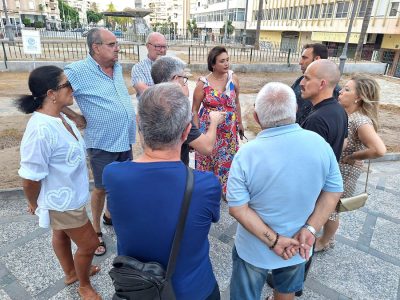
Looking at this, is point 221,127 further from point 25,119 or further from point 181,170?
point 25,119

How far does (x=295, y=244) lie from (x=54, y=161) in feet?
5.19

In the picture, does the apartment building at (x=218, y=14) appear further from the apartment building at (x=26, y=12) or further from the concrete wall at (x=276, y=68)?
the apartment building at (x=26, y=12)

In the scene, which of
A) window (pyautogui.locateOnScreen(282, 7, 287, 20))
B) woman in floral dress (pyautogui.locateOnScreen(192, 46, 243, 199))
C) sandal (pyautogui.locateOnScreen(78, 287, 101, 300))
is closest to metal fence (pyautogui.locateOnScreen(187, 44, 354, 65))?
woman in floral dress (pyautogui.locateOnScreen(192, 46, 243, 199))

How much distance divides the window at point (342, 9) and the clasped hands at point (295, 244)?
3796cm

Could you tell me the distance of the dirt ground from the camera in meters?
4.88

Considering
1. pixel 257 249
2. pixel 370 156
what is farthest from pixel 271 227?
pixel 370 156

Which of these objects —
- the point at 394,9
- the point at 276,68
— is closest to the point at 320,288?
the point at 276,68

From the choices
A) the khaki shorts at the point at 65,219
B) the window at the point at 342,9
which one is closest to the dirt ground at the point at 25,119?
the khaki shorts at the point at 65,219

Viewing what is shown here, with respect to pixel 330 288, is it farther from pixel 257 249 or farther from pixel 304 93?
pixel 304 93

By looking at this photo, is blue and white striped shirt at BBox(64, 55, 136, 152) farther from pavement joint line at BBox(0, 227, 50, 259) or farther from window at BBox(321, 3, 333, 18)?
window at BBox(321, 3, 333, 18)

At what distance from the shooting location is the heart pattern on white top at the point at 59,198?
6.24 feet

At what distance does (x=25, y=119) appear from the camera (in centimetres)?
732

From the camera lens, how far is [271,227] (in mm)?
1644

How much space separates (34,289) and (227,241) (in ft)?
6.05
